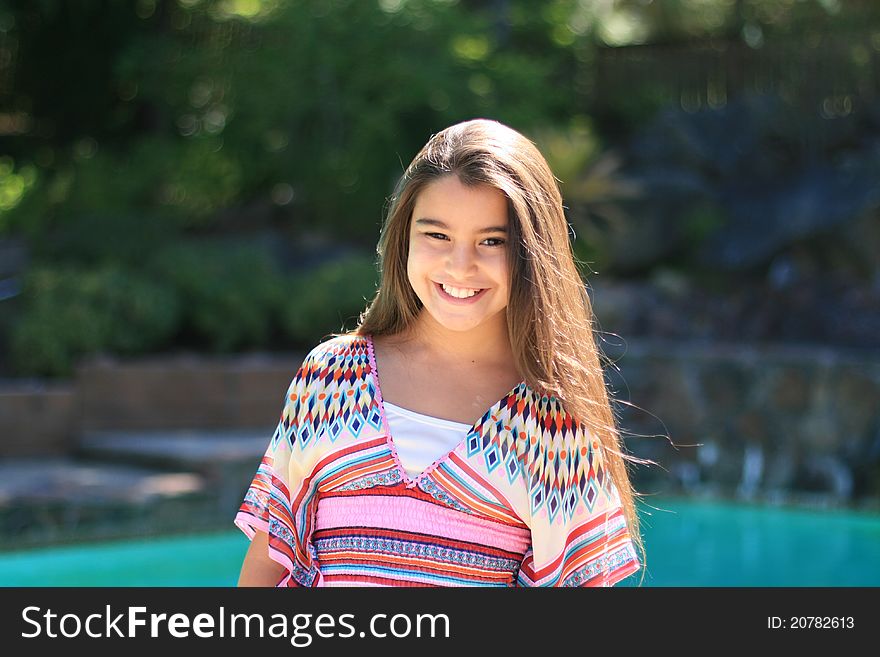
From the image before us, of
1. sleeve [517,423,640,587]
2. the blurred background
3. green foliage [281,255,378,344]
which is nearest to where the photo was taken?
sleeve [517,423,640,587]

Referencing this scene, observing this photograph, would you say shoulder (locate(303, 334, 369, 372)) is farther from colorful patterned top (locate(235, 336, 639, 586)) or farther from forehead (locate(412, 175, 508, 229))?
forehead (locate(412, 175, 508, 229))

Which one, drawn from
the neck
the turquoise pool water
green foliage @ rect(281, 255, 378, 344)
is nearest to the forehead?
the neck

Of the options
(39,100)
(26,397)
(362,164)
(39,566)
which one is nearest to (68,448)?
(26,397)

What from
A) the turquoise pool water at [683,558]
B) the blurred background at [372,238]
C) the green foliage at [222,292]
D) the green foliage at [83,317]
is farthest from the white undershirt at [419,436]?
the green foliage at [222,292]

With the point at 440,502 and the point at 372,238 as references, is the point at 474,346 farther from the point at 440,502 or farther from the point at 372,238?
the point at 372,238

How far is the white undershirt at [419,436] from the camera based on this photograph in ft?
5.31

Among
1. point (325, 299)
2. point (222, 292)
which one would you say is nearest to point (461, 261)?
point (325, 299)

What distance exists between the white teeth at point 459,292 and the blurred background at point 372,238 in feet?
17.6

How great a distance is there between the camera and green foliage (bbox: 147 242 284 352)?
10211 mm

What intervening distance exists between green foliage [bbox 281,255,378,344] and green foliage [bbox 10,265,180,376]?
39.7 inches

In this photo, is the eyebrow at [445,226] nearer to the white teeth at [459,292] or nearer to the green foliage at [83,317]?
the white teeth at [459,292]

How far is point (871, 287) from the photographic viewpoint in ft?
36.8

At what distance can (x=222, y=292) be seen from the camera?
1018 cm

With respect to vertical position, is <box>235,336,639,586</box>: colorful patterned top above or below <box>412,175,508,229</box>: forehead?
below
